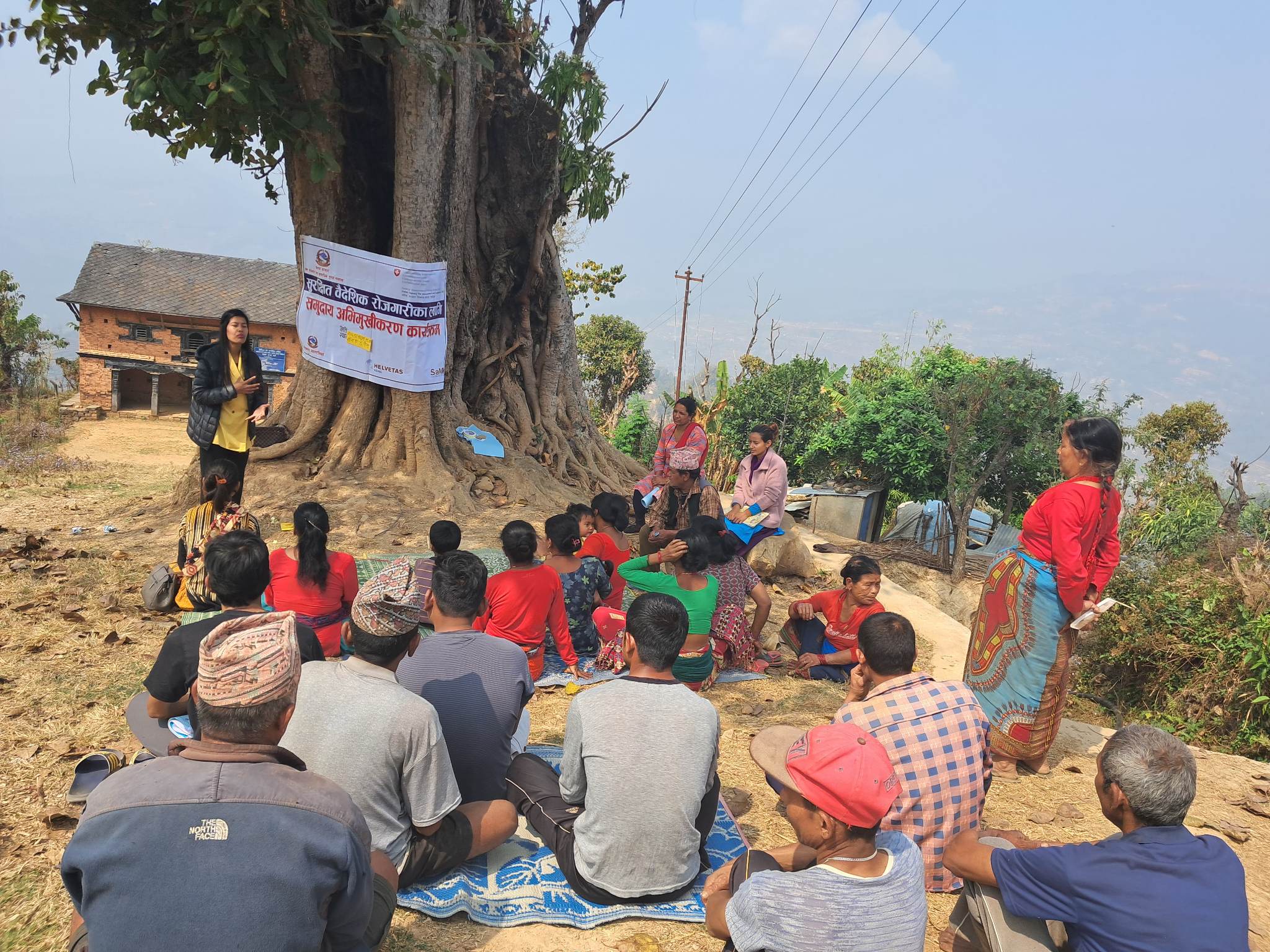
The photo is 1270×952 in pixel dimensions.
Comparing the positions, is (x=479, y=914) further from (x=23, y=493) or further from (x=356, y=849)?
(x=23, y=493)

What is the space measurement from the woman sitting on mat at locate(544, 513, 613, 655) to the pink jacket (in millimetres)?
2057

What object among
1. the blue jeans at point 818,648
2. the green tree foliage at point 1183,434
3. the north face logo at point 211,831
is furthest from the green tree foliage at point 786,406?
the north face logo at point 211,831

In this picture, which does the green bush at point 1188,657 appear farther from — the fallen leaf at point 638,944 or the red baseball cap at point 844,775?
the red baseball cap at point 844,775

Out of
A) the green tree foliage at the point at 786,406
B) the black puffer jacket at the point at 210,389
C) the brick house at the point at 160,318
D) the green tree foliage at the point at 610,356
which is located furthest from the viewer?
the green tree foliage at the point at 610,356

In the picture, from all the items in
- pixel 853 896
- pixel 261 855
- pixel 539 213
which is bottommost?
pixel 853 896

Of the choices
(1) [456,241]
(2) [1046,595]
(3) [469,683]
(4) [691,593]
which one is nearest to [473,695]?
(3) [469,683]

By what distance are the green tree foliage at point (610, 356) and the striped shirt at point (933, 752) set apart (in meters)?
30.9

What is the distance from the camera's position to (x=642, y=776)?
9.55 feet

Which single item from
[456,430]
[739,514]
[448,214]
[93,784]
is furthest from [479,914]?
[448,214]

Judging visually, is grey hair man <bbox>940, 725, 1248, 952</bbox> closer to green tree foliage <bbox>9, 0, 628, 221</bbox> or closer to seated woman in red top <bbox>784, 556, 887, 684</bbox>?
seated woman in red top <bbox>784, 556, 887, 684</bbox>

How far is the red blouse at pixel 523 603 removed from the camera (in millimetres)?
4922

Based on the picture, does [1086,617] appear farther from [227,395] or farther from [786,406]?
[786,406]

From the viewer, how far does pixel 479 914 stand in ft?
10.1

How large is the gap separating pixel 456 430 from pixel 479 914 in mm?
7428
